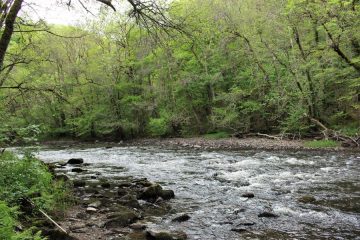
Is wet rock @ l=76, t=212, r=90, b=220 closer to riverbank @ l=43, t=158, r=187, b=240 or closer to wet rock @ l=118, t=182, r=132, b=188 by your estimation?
riverbank @ l=43, t=158, r=187, b=240

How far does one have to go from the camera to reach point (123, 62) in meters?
40.5

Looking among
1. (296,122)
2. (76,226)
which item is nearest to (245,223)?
(76,226)

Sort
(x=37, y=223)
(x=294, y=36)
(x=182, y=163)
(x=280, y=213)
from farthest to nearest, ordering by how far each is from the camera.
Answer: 1. (x=294, y=36)
2. (x=182, y=163)
3. (x=280, y=213)
4. (x=37, y=223)

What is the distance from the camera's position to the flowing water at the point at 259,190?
8664mm

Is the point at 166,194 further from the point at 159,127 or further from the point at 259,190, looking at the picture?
the point at 159,127

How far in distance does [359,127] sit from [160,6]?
72.6 ft

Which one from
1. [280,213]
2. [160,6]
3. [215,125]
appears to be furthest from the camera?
[215,125]

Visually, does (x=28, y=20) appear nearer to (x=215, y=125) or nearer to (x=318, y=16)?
(x=318, y=16)

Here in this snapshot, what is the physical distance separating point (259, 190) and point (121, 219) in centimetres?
537

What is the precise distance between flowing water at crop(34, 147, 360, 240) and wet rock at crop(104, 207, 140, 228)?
2.19 feet

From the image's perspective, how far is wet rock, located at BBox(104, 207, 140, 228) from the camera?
9.12 metres

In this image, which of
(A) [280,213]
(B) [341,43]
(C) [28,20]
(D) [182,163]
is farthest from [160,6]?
(B) [341,43]

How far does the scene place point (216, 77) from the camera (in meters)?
34.1

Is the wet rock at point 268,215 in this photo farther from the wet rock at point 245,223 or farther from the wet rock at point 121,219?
the wet rock at point 121,219
